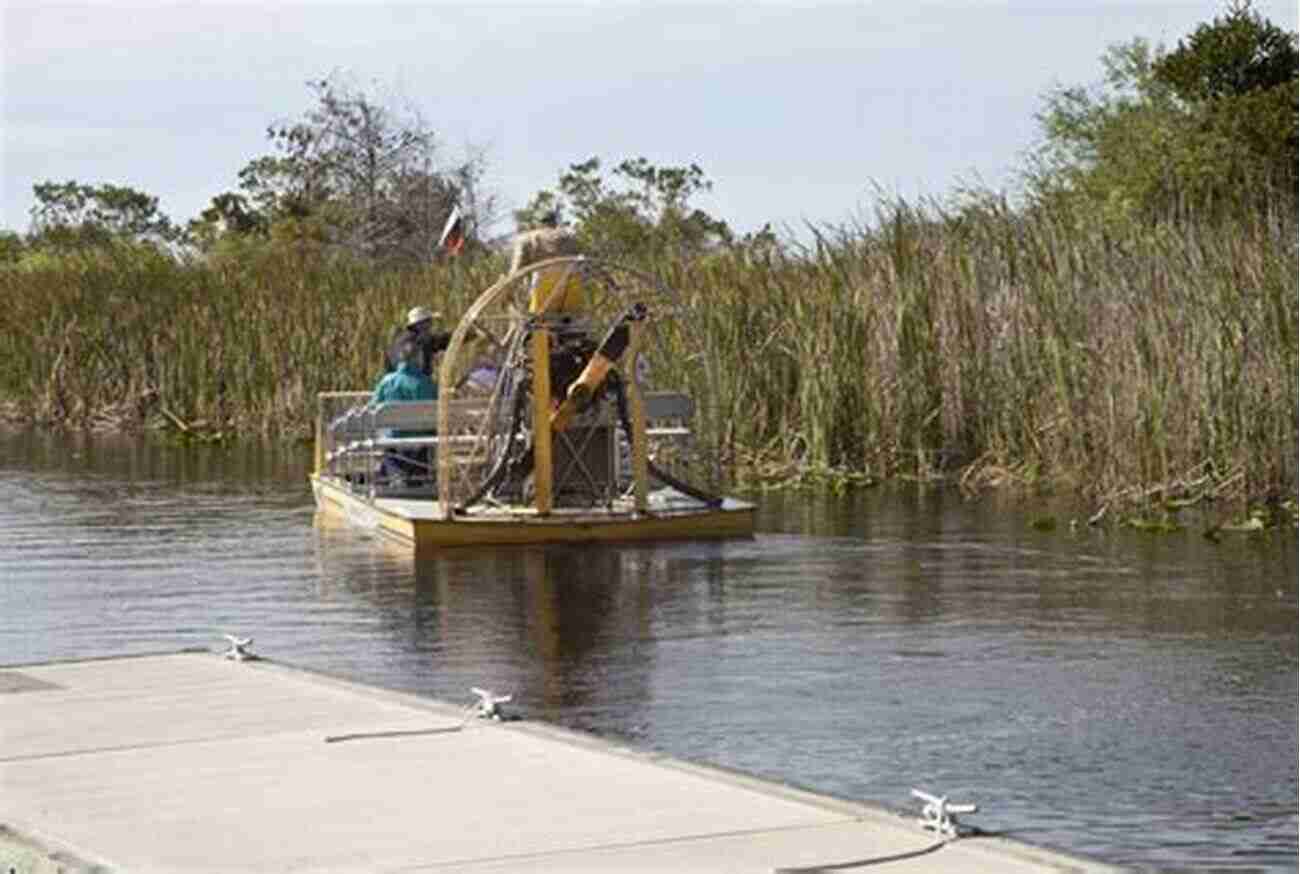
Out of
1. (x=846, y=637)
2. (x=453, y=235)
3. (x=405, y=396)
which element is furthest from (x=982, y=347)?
(x=846, y=637)

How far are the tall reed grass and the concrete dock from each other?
37.0ft

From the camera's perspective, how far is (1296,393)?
21.3 meters

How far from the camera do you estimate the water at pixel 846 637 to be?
36.9 ft

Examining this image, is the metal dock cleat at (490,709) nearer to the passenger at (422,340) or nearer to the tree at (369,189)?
the passenger at (422,340)

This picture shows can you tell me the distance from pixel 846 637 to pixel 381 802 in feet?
22.0

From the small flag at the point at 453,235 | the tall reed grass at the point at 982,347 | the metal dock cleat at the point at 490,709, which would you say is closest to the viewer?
the metal dock cleat at the point at 490,709

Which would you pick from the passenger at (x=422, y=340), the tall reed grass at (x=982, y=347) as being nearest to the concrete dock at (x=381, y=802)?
the tall reed grass at (x=982, y=347)

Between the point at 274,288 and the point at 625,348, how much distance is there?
17930 millimetres

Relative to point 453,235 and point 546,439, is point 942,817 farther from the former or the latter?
point 453,235

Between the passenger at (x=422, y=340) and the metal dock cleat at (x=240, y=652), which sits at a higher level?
the passenger at (x=422, y=340)

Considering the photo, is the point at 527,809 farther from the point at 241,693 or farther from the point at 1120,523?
the point at 1120,523

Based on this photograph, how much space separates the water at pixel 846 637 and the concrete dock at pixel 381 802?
1.26 meters

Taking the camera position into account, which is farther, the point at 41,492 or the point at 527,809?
the point at 41,492

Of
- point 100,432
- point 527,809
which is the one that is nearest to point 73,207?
point 100,432
